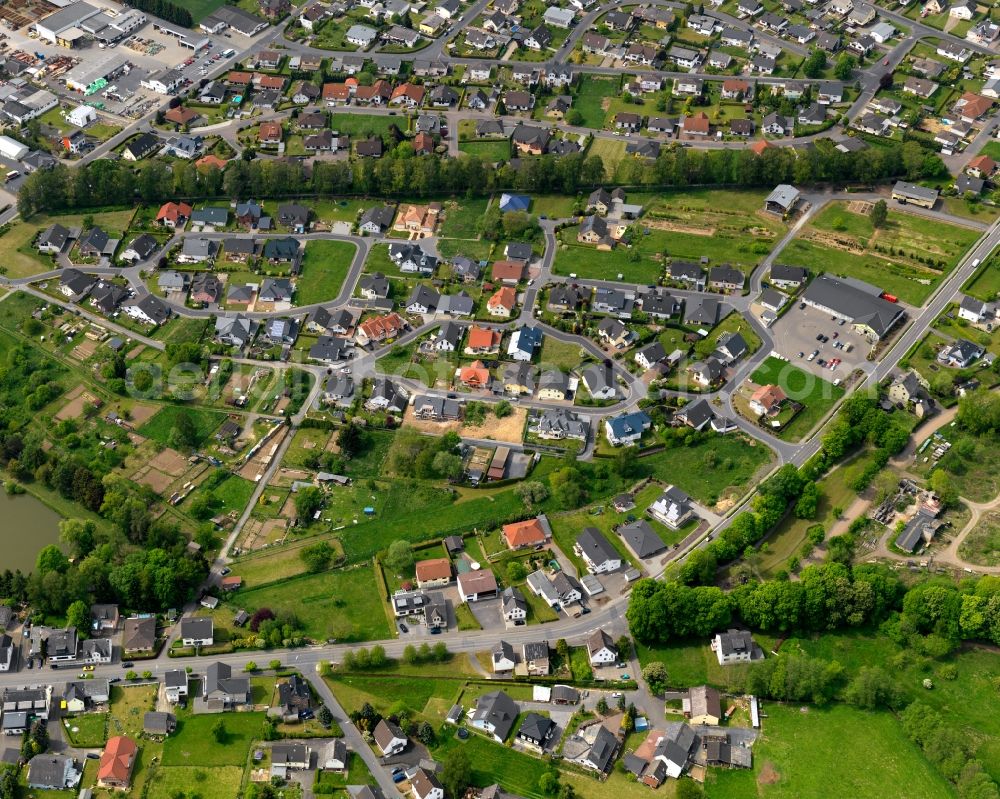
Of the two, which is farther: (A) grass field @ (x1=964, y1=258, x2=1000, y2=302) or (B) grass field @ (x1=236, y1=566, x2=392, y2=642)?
(A) grass field @ (x1=964, y1=258, x2=1000, y2=302)

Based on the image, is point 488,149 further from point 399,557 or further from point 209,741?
point 209,741

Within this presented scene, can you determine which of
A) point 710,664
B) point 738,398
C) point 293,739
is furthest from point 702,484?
point 293,739

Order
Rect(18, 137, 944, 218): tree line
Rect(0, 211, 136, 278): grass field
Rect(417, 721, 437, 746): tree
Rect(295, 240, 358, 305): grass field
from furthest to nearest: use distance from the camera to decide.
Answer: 1. Rect(18, 137, 944, 218): tree line
2. Rect(0, 211, 136, 278): grass field
3. Rect(295, 240, 358, 305): grass field
4. Rect(417, 721, 437, 746): tree

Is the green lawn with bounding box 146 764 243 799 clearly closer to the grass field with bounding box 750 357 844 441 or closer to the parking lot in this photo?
the grass field with bounding box 750 357 844 441

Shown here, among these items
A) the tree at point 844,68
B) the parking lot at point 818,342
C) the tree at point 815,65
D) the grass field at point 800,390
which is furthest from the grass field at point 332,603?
the tree at point 844,68

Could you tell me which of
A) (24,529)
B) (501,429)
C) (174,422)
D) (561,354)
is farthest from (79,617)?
(561,354)

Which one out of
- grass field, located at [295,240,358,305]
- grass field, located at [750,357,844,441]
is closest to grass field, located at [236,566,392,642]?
grass field, located at [295,240,358,305]

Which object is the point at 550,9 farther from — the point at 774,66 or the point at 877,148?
the point at 877,148
